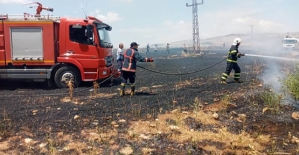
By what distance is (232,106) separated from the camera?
237 inches

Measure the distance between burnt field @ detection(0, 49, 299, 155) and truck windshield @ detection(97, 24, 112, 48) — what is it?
2.23m

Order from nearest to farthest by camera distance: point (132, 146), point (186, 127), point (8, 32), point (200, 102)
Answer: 1. point (132, 146)
2. point (186, 127)
3. point (200, 102)
4. point (8, 32)

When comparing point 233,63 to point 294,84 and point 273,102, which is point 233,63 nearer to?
point 294,84

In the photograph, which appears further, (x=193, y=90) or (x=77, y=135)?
(x=193, y=90)

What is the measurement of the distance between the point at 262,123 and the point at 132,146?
2.64 m

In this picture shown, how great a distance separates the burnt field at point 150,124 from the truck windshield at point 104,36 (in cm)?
223

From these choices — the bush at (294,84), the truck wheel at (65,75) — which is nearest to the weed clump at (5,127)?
the truck wheel at (65,75)

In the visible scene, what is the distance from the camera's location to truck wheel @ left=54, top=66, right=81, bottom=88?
887cm

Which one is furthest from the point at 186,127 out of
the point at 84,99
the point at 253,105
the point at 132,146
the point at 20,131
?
the point at 84,99

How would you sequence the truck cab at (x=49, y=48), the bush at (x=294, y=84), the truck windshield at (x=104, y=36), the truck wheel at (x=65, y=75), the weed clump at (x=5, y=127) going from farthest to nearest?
the truck windshield at (x=104, y=36) → the truck wheel at (x=65, y=75) → the truck cab at (x=49, y=48) → the bush at (x=294, y=84) → the weed clump at (x=5, y=127)

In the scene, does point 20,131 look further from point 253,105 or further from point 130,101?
point 253,105

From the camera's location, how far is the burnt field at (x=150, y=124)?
397 cm

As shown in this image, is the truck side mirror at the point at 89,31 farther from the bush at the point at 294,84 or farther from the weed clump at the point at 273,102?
the bush at the point at 294,84

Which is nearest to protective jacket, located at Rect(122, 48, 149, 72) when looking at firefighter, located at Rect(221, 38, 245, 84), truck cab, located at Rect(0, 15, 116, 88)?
truck cab, located at Rect(0, 15, 116, 88)
